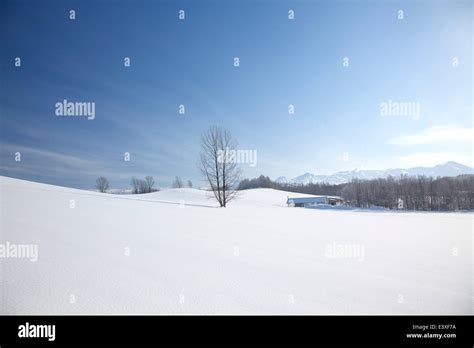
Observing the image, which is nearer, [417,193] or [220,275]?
[220,275]

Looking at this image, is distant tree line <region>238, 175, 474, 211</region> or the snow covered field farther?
distant tree line <region>238, 175, 474, 211</region>

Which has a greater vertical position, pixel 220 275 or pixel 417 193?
pixel 220 275

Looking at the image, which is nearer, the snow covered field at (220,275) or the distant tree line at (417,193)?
the snow covered field at (220,275)

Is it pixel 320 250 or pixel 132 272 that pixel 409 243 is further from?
pixel 132 272

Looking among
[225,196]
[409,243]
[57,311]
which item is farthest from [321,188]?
[57,311]

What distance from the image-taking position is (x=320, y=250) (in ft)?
19.0

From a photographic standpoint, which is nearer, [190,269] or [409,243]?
[190,269]
